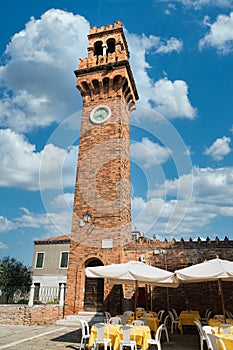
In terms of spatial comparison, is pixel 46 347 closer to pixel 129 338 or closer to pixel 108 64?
pixel 129 338

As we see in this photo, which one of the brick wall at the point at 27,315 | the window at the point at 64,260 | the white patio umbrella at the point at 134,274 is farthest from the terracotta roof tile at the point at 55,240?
the white patio umbrella at the point at 134,274

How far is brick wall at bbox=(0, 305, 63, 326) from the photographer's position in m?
11.9

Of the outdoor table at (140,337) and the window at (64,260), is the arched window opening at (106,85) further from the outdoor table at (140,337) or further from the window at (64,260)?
the window at (64,260)

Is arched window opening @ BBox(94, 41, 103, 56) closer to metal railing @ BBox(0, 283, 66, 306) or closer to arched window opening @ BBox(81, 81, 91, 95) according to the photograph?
arched window opening @ BBox(81, 81, 91, 95)

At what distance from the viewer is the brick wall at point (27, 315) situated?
1188cm

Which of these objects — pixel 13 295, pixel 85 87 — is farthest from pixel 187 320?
pixel 85 87

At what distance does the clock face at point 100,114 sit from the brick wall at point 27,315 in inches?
408

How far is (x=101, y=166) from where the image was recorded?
1510cm

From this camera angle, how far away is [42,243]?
25.1m

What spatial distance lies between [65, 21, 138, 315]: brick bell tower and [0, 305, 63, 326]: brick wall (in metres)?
0.92

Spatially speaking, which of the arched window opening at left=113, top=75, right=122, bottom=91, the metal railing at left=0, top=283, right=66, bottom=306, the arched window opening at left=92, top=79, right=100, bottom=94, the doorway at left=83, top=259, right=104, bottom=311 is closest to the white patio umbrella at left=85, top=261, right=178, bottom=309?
the doorway at left=83, top=259, right=104, bottom=311

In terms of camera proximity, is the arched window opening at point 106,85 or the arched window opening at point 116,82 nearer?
the arched window opening at point 116,82

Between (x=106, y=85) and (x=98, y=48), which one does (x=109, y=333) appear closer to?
(x=106, y=85)

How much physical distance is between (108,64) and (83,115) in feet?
11.5
